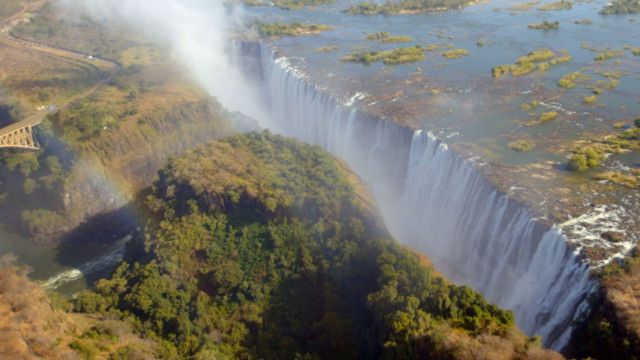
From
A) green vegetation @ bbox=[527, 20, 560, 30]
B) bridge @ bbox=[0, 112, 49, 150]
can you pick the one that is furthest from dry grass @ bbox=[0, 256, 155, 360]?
green vegetation @ bbox=[527, 20, 560, 30]

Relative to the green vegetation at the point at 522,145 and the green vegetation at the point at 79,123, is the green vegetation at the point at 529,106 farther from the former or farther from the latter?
the green vegetation at the point at 79,123

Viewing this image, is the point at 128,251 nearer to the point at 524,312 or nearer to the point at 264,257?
the point at 264,257

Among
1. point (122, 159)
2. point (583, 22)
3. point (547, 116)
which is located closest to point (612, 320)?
point (547, 116)

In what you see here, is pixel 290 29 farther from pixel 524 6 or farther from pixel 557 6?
pixel 557 6

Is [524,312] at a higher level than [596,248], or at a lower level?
lower

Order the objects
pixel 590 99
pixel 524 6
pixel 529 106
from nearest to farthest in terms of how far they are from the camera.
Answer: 1. pixel 590 99
2. pixel 529 106
3. pixel 524 6

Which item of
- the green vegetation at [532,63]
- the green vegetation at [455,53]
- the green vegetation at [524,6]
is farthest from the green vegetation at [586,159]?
the green vegetation at [524,6]

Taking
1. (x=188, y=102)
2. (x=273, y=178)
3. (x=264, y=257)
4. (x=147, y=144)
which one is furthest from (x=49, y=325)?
(x=188, y=102)
